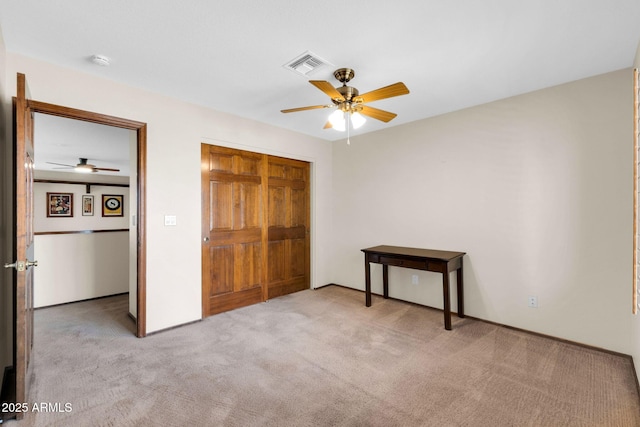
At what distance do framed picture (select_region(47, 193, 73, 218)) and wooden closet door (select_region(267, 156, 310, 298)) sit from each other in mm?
4255

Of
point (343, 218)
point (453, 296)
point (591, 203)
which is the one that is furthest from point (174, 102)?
point (591, 203)

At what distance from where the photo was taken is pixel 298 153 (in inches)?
173

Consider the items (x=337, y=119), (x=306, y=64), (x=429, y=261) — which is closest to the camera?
(x=306, y=64)

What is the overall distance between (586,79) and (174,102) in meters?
4.01

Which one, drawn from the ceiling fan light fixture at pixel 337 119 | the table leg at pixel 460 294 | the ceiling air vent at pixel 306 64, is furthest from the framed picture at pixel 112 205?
the table leg at pixel 460 294

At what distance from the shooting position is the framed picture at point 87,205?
5531 mm

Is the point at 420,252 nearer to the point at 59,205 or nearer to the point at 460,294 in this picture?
the point at 460,294

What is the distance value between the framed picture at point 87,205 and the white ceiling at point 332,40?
395 centimetres

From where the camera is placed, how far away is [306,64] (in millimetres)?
2346

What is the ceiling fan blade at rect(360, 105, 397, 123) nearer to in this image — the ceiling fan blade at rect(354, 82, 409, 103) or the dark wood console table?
the ceiling fan blade at rect(354, 82, 409, 103)

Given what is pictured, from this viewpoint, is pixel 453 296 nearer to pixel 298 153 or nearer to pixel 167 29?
pixel 298 153

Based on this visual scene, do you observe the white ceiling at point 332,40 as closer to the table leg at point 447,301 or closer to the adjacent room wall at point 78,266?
the table leg at point 447,301

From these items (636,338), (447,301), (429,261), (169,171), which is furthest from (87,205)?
(636,338)

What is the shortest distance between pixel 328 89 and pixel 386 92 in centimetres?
44
